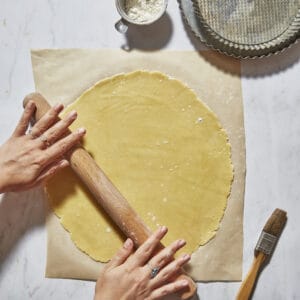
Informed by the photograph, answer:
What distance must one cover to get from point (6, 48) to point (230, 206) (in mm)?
717

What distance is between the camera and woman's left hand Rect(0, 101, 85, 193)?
1.22 metres

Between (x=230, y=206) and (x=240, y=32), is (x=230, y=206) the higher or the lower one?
the lower one

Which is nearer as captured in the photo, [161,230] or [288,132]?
[161,230]

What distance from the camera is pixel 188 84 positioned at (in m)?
1.30

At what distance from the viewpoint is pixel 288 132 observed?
1.31m

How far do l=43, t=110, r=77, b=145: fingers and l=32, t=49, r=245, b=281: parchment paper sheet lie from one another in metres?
0.09

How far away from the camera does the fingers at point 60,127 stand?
4.01 feet

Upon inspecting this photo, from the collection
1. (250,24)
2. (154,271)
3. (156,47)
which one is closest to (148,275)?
(154,271)

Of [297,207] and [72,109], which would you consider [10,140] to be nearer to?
[72,109]

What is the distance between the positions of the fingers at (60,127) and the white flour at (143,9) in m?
0.29

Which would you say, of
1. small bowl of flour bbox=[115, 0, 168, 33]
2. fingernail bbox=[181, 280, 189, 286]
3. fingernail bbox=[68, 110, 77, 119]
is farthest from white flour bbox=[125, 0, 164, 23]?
fingernail bbox=[181, 280, 189, 286]

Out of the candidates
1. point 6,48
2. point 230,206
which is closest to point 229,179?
point 230,206

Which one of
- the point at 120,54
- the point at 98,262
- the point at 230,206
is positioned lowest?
the point at 98,262

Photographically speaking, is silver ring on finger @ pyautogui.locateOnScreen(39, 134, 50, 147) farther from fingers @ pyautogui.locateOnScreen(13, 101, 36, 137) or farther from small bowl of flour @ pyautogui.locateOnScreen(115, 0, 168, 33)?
small bowl of flour @ pyautogui.locateOnScreen(115, 0, 168, 33)
